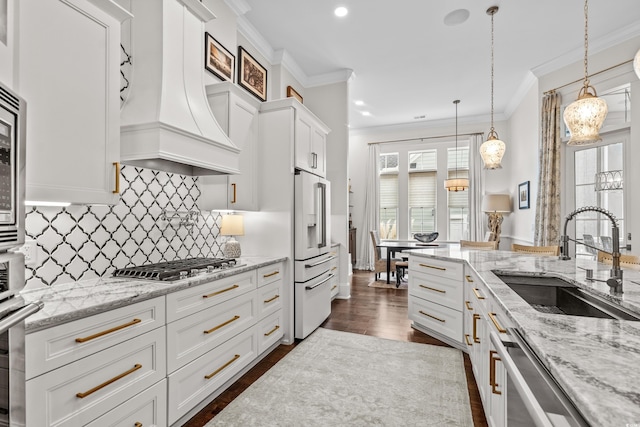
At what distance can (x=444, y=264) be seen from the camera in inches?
115

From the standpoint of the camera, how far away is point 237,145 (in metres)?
2.87

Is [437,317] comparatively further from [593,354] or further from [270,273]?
[593,354]

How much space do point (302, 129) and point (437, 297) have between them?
215 centimetres

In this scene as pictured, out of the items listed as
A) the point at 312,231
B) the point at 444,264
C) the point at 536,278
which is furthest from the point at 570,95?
the point at 312,231

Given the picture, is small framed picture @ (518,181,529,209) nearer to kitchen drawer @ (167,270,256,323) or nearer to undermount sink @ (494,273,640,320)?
undermount sink @ (494,273,640,320)

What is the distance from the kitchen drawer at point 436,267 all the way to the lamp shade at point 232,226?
180cm

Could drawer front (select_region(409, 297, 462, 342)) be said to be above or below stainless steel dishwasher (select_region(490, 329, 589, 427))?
below

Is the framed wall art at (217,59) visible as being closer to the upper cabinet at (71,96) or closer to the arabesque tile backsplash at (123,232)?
the arabesque tile backsplash at (123,232)

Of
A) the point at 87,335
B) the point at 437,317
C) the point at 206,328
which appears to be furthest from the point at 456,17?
the point at 87,335

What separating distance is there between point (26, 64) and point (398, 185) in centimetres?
712

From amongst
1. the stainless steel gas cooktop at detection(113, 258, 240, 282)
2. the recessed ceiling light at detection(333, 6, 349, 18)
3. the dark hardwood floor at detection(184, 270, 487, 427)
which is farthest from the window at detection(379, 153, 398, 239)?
the stainless steel gas cooktop at detection(113, 258, 240, 282)

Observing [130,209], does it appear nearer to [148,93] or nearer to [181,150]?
[181,150]

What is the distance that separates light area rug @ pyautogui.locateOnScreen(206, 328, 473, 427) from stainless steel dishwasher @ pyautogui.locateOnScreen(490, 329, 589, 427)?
0.93m

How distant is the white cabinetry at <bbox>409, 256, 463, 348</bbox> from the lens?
282 centimetres
